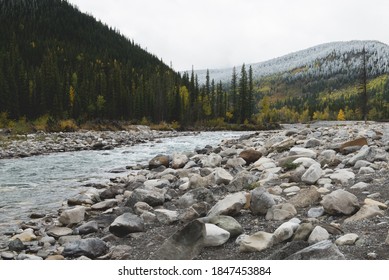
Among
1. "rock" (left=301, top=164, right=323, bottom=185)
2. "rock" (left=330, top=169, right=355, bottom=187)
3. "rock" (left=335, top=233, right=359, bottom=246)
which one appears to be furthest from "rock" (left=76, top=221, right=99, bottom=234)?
"rock" (left=330, top=169, right=355, bottom=187)

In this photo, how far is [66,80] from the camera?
60.8 meters

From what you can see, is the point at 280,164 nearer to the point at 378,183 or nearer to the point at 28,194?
the point at 378,183

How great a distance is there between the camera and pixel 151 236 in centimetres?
407

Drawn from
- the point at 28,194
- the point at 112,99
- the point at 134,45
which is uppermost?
the point at 134,45

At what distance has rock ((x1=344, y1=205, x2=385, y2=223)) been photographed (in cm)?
340

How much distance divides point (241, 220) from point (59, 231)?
2451 millimetres

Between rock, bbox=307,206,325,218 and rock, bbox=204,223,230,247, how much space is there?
1.01 meters

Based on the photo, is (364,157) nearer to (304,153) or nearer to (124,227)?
(304,153)

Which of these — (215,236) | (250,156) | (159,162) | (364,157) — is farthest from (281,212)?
(159,162)

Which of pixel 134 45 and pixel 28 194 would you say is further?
pixel 134 45

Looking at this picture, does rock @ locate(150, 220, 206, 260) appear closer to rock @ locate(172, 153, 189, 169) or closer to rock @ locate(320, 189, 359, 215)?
rock @ locate(320, 189, 359, 215)

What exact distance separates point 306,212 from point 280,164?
292cm
